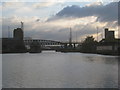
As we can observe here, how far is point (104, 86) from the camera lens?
19781 millimetres

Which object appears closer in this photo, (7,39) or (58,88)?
(58,88)

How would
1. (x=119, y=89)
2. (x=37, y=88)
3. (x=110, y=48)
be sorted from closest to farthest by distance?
(x=119, y=89) → (x=37, y=88) → (x=110, y=48)

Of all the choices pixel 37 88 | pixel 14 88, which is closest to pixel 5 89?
pixel 14 88

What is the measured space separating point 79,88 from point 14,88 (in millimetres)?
4500

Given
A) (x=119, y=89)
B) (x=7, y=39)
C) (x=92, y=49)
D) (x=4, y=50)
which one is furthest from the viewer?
(x=7, y=39)

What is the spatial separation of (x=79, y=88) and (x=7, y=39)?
149 meters

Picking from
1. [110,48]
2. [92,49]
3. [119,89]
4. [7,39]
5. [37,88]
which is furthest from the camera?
[7,39]

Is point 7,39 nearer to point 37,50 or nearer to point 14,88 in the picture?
point 37,50

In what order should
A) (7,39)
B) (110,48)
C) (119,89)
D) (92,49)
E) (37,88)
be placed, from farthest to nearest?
1. (7,39)
2. (92,49)
3. (110,48)
4. (37,88)
5. (119,89)

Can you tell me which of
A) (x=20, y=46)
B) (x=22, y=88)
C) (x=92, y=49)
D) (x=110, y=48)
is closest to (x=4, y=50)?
(x=20, y=46)

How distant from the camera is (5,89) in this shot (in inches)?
733

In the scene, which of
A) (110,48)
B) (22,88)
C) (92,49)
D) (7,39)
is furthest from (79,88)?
(7,39)

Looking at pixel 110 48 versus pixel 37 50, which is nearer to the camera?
pixel 110 48

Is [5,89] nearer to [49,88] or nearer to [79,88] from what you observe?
[49,88]
